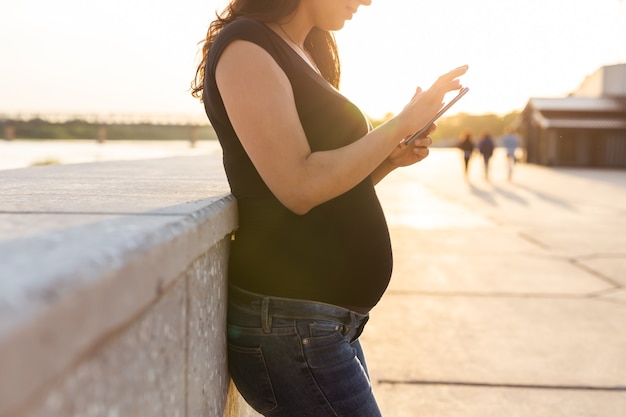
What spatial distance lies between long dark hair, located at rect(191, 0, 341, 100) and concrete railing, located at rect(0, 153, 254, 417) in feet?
1.55

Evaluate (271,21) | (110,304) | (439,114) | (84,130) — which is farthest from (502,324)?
(84,130)

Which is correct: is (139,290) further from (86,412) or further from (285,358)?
(285,358)

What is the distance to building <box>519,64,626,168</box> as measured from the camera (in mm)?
32656

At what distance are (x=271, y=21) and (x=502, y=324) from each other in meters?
3.45

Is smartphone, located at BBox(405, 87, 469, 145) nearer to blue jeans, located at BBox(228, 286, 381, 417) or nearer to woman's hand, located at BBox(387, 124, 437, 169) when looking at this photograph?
woman's hand, located at BBox(387, 124, 437, 169)

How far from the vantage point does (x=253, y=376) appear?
1.66 metres

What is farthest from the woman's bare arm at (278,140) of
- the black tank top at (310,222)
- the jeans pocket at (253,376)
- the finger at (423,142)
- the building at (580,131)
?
the building at (580,131)

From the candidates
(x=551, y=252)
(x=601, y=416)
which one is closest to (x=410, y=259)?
(x=551, y=252)

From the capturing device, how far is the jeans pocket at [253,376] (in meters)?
1.63

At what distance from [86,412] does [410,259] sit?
20.7ft

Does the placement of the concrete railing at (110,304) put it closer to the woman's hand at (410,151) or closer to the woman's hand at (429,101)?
the woman's hand at (429,101)

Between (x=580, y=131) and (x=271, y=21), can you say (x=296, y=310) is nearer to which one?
(x=271, y=21)

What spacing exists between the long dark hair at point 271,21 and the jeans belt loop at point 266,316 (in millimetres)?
701

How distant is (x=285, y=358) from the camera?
1.56 meters
